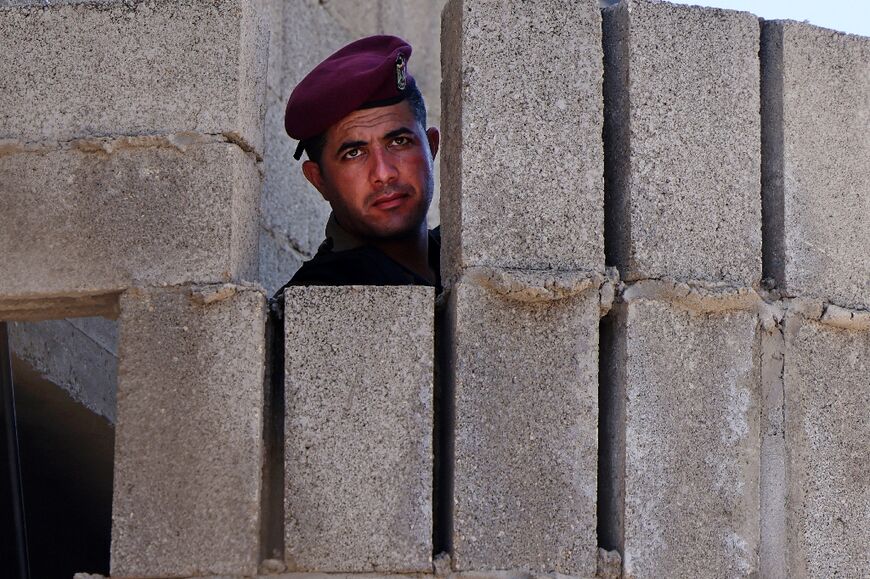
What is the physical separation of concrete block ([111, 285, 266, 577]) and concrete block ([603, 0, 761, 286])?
104 centimetres

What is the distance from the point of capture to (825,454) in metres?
4.70

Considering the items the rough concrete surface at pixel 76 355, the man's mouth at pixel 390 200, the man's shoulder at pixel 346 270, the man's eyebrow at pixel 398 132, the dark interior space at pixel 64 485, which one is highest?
the man's eyebrow at pixel 398 132

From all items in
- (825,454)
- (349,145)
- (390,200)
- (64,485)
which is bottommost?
(64,485)

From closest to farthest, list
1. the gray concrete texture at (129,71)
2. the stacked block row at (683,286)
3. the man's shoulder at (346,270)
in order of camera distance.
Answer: the stacked block row at (683,286) < the gray concrete texture at (129,71) < the man's shoulder at (346,270)

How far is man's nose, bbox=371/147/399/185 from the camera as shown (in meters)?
5.40

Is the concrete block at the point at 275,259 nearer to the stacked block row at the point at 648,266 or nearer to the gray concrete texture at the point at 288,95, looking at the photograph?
the gray concrete texture at the point at 288,95

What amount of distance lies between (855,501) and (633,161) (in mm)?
1114

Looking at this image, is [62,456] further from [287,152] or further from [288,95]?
[288,95]

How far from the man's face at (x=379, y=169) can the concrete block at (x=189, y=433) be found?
0.98 metres

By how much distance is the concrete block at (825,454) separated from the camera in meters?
4.64

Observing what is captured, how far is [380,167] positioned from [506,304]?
106cm

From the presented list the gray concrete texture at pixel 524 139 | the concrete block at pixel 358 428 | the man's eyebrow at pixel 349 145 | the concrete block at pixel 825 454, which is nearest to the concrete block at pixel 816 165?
the concrete block at pixel 825 454

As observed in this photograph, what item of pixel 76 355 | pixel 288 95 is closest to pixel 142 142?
pixel 76 355

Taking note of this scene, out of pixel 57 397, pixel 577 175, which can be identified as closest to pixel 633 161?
pixel 577 175
